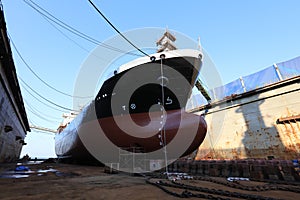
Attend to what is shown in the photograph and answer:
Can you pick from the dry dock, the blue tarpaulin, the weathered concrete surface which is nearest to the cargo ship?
the dry dock

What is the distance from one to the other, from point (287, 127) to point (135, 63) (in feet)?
28.9

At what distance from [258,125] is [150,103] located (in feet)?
23.7

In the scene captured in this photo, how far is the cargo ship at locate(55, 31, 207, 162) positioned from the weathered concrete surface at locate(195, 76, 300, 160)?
16.0ft

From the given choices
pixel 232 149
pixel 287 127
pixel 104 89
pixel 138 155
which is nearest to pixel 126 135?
pixel 138 155

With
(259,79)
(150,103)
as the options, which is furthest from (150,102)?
(259,79)

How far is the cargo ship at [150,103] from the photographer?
6402 millimetres

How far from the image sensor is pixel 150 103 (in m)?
7.12

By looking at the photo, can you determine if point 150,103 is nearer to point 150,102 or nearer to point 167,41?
point 150,102

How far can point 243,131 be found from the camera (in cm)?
1006

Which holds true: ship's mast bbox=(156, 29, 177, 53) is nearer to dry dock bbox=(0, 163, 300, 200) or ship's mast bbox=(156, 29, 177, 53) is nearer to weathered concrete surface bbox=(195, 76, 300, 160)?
weathered concrete surface bbox=(195, 76, 300, 160)

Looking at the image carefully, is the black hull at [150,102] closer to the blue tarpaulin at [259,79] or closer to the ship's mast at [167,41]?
the blue tarpaulin at [259,79]

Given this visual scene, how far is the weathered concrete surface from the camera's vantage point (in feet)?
26.7

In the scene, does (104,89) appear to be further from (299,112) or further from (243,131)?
(299,112)

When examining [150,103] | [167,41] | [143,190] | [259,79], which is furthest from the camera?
[167,41]
